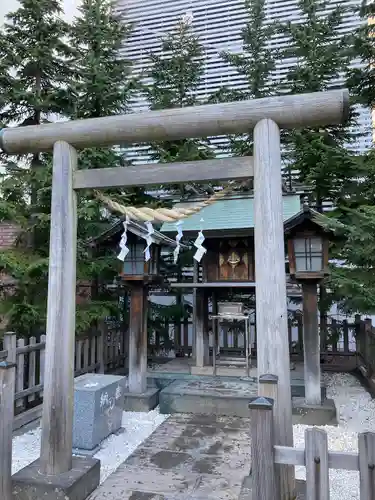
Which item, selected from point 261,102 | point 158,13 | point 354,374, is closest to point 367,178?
point 354,374

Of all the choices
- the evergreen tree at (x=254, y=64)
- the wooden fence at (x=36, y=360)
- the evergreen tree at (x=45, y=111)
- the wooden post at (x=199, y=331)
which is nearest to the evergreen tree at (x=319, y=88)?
the evergreen tree at (x=254, y=64)

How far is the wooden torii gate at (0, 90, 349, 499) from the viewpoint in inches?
115

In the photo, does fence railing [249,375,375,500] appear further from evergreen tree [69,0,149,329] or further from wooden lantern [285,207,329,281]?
evergreen tree [69,0,149,329]

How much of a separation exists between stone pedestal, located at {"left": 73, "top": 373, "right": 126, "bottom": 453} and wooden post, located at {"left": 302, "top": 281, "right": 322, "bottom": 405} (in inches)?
108

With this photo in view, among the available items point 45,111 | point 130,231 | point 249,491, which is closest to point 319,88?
point 130,231

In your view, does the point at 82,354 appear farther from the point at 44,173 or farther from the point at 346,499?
the point at 346,499

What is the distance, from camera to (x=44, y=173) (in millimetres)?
6273

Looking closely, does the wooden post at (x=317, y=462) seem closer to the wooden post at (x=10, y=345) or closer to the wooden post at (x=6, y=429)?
the wooden post at (x=6, y=429)

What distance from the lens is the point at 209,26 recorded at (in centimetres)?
1148

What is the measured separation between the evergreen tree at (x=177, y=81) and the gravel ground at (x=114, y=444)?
5.47 m

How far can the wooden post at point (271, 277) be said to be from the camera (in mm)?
2803

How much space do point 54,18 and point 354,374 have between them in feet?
30.2

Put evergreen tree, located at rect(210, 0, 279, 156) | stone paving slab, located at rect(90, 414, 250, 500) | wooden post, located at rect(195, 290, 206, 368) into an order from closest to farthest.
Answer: stone paving slab, located at rect(90, 414, 250, 500) < wooden post, located at rect(195, 290, 206, 368) < evergreen tree, located at rect(210, 0, 279, 156)

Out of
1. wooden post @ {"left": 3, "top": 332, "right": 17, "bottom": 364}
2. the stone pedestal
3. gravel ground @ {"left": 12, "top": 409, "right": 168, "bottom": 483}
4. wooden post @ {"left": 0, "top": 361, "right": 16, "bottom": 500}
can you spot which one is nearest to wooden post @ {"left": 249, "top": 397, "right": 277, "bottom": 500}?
wooden post @ {"left": 0, "top": 361, "right": 16, "bottom": 500}
